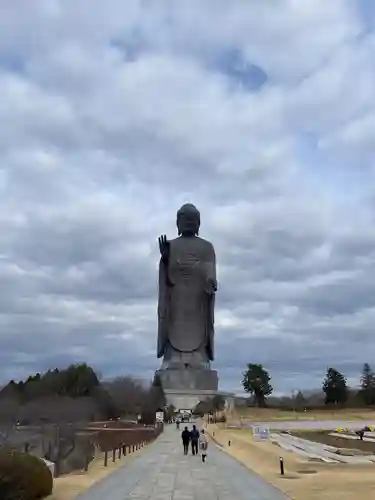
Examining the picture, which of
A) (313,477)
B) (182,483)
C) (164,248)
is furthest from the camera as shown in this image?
(164,248)

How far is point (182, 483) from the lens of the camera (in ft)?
56.5

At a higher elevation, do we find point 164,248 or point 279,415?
point 164,248

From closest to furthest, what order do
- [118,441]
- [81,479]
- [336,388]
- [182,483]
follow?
[182,483]
[81,479]
[118,441]
[336,388]

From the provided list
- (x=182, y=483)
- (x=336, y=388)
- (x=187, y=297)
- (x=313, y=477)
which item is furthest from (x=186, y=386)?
(x=182, y=483)

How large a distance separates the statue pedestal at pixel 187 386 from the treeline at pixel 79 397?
48.9 inches

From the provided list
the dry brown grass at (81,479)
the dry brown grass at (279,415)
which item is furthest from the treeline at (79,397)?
the dry brown grass at (81,479)

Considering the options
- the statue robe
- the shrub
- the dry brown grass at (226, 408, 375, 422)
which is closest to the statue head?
the statue robe

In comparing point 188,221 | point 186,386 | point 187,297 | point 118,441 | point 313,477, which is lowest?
point 313,477

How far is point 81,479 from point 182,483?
2.81 m

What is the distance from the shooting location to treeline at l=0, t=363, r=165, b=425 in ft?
130

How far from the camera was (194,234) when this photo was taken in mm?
73688

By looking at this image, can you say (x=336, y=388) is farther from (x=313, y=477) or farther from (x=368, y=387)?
(x=313, y=477)

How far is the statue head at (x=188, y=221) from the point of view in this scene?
2881 inches

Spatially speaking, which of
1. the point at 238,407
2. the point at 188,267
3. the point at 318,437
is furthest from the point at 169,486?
the point at 238,407
